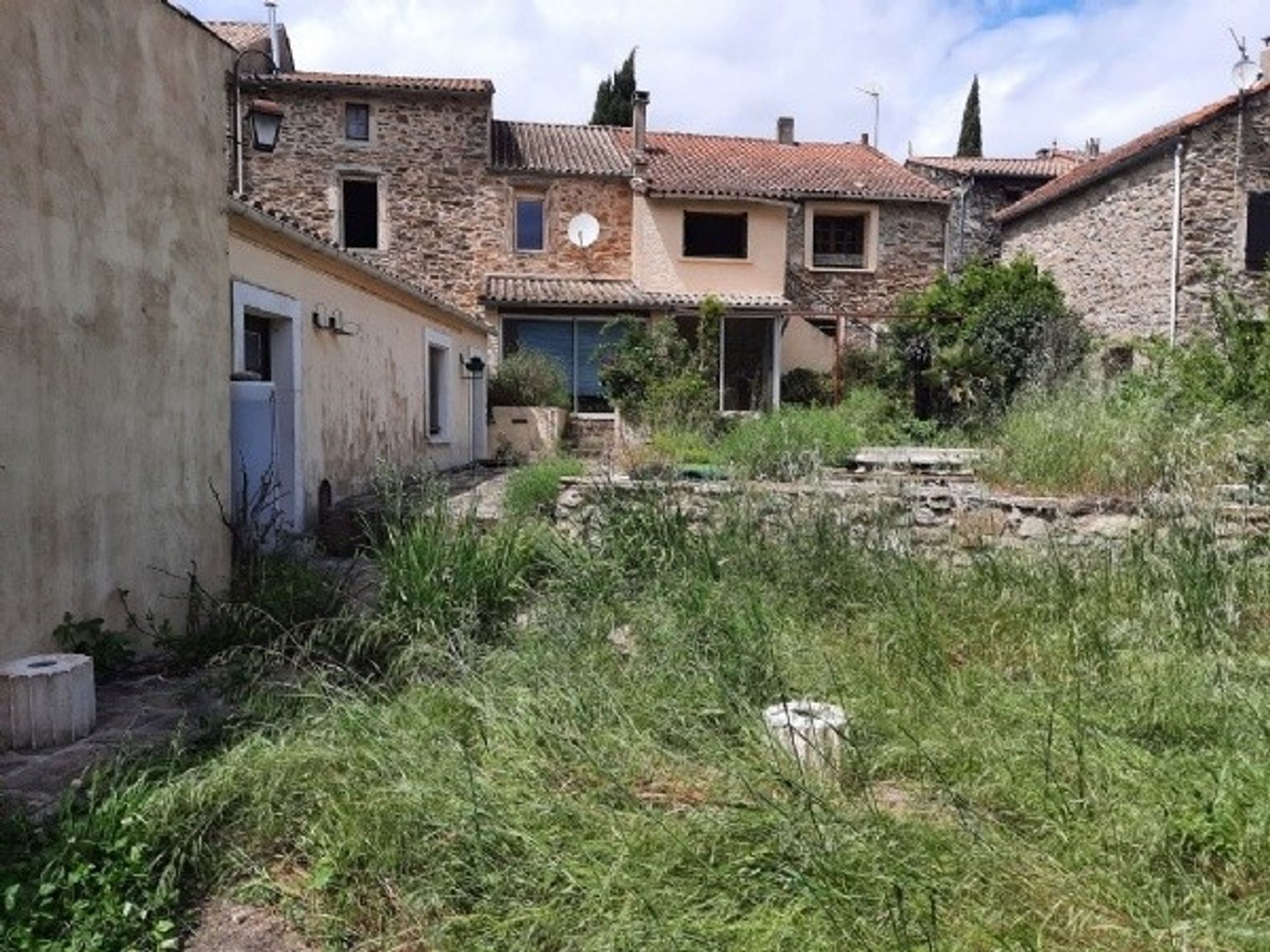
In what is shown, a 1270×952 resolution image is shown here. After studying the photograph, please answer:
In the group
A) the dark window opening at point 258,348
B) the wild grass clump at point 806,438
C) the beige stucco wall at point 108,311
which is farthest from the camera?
the wild grass clump at point 806,438

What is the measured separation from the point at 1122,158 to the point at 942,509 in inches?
572

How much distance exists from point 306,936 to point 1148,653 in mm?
3549

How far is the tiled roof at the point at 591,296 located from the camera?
62.3 ft

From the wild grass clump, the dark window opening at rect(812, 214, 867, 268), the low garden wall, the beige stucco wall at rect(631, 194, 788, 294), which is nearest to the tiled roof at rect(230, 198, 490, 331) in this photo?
the low garden wall

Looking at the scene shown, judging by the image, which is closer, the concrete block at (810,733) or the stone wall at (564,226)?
the concrete block at (810,733)

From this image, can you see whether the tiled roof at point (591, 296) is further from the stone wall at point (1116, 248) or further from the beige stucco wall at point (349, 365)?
the stone wall at point (1116, 248)

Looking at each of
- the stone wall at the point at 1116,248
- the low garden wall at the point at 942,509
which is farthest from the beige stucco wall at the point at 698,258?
the low garden wall at the point at 942,509

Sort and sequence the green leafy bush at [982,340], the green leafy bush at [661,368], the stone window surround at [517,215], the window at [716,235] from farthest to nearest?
the window at [716,235] < the stone window surround at [517,215] < the green leafy bush at [661,368] < the green leafy bush at [982,340]

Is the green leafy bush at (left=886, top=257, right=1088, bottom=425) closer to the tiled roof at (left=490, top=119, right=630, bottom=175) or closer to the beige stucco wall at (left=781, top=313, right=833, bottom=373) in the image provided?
the beige stucco wall at (left=781, top=313, right=833, bottom=373)

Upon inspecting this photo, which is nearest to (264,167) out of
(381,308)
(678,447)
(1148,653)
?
(381,308)

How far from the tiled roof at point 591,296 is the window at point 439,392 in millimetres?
5112

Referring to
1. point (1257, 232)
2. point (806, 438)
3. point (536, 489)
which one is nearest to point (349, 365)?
point (536, 489)

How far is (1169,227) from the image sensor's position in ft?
56.2

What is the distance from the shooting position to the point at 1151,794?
2.84 metres
